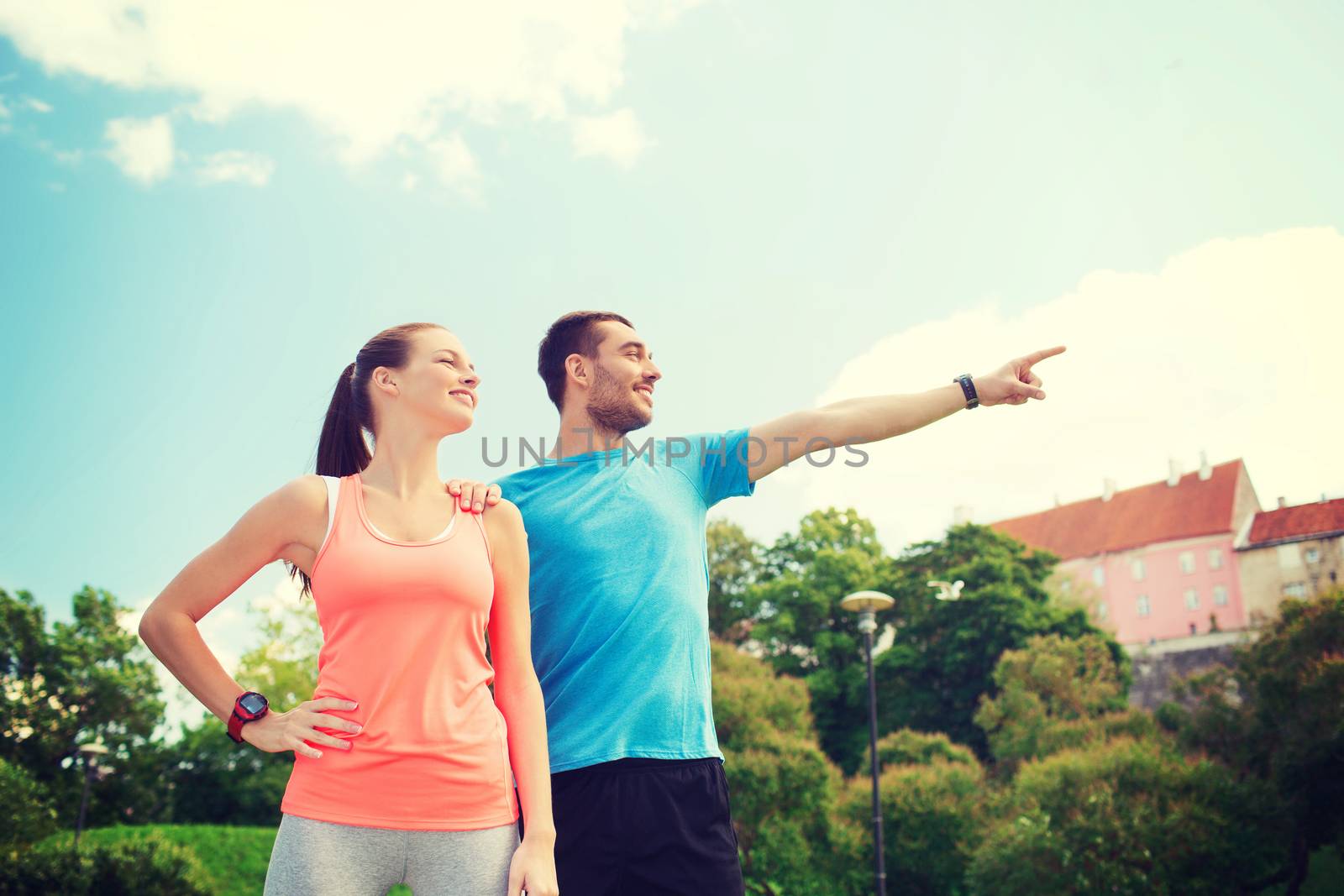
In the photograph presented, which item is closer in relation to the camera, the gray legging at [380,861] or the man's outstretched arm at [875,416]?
the gray legging at [380,861]

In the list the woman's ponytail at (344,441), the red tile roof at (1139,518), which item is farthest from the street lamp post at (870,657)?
the red tile roof at (1139,518)

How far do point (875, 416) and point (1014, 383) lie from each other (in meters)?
0.56

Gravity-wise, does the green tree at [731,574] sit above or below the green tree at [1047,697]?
above

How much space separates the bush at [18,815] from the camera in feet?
66.7

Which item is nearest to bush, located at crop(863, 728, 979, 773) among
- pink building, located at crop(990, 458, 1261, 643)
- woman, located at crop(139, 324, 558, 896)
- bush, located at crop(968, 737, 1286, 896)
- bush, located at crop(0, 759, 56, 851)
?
bush, located at crop(968, 737, 1286, 896)

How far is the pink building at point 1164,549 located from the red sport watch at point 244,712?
154ft

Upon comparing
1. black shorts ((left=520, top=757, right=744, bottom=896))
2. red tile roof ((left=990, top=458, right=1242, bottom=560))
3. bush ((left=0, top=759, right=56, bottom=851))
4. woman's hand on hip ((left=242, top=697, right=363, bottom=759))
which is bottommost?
bush ((left=0, top=759, right=56, bottom=851))

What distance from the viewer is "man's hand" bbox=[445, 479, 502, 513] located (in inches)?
101

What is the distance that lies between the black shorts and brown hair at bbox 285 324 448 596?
1035 mm

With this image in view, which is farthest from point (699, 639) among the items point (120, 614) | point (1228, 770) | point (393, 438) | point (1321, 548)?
point (1321, 548)

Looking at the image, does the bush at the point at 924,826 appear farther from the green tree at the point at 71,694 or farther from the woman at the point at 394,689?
the green tree at the point at 71,694

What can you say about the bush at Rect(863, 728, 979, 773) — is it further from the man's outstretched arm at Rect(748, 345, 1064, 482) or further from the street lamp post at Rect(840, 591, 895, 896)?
the man's outstretched arm at Rect(748, 345, 1064, 482)

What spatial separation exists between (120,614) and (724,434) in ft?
120

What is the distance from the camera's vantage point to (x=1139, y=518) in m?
54.5
